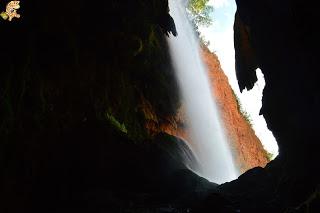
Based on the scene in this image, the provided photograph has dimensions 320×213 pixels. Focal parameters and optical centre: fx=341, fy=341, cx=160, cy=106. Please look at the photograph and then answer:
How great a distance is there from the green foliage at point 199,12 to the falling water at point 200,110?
4.30m

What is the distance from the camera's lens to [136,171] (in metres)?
11.0

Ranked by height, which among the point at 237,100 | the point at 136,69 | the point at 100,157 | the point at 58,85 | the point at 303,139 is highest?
the point at 237,100

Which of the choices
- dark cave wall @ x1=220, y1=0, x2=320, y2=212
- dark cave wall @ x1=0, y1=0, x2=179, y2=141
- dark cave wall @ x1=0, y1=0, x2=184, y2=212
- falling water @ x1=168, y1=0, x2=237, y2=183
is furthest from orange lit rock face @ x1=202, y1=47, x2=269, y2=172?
dark cave wall @ x1=220, y1=0, x2=320, y2=212

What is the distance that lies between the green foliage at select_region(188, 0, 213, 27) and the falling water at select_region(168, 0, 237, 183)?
430 cm

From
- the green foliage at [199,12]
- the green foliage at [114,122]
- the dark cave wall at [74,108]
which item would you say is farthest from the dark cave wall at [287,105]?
the green foliage at [199,12]

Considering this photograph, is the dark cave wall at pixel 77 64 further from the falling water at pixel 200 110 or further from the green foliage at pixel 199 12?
the green foliage at pixel 199 12

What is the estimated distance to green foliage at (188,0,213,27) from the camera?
30.2m

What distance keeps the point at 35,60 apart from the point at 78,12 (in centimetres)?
220

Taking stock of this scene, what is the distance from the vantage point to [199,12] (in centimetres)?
3080

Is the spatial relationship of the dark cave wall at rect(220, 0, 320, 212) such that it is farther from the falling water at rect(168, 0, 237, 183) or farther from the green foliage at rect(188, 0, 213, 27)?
the green foliage at rect(188, 0, 213, 27)

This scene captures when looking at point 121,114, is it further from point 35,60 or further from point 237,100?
point 237,100

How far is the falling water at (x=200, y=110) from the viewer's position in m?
19.6

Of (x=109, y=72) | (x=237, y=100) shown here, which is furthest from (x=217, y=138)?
(x=109, y=72)

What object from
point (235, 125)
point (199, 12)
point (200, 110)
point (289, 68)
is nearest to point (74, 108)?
point (289, 68)
